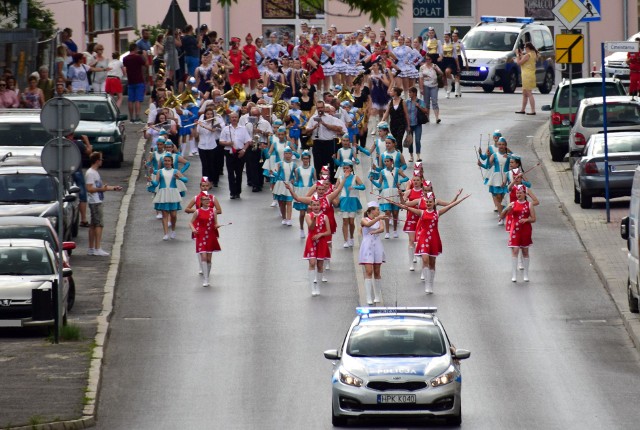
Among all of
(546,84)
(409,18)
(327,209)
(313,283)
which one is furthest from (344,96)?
(409,18)

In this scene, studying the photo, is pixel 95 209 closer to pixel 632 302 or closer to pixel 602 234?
pixel 602 234

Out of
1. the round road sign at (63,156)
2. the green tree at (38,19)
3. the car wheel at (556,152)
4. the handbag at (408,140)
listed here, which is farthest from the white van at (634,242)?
the green tree at (38,19)

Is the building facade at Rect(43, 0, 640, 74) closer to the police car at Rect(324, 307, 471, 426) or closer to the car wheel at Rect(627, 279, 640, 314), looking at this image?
the car wheel at Rect(627, 279, 640, 314)

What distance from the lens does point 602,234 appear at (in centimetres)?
3173

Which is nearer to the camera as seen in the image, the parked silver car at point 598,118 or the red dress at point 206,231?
the red dress at point 206,231

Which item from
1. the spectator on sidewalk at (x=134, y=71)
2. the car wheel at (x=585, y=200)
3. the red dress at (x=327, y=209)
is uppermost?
the spectator on sidewalk at (x=134, y=71)

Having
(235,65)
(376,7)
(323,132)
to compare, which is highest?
(376,7)

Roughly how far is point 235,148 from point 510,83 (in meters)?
21.3

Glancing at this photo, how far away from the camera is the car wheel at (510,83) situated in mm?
55253

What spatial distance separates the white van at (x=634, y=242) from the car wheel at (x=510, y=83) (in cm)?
2985

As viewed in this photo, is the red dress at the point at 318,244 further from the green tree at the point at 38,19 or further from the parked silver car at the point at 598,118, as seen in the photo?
the green tree at the point at 38,19

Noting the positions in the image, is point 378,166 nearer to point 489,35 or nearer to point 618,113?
point 618,113

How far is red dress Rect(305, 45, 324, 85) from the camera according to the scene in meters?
46.8

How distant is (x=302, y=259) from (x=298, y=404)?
31.6 ft
